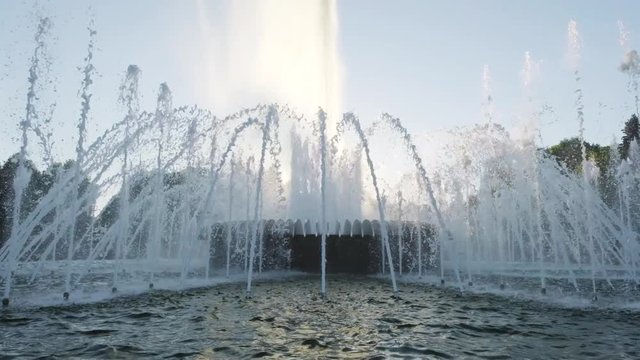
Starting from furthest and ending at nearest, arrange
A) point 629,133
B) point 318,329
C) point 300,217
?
point 629,133 → point 300,217 → point 318,329

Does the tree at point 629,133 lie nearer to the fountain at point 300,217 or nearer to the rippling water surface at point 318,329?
the fountain at point 300,217

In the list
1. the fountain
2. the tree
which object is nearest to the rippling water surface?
the fountain

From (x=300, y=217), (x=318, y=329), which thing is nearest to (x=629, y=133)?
(x=300, y=217)

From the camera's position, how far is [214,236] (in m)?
27.2

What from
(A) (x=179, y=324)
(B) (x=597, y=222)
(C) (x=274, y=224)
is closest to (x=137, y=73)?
(C) (x=274, y=224)

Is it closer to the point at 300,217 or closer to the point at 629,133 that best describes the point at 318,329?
the point at 300,217

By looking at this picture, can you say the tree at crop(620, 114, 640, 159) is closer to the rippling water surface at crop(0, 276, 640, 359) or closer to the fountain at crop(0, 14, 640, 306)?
the fountain at crop(0, 14, 640, 306)

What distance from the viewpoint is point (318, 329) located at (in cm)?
865

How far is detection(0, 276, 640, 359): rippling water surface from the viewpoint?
7020 mm

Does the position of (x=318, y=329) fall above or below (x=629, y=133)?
below

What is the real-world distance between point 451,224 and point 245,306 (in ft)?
91.9

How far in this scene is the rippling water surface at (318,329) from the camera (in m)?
7.02

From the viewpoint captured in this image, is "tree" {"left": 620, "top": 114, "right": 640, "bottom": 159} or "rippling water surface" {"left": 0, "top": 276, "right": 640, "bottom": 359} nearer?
"rippling water surface" {"left": 0, "top": 276, "right": 640, "bottom": 359}

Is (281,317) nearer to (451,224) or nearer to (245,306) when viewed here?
(245,306)
